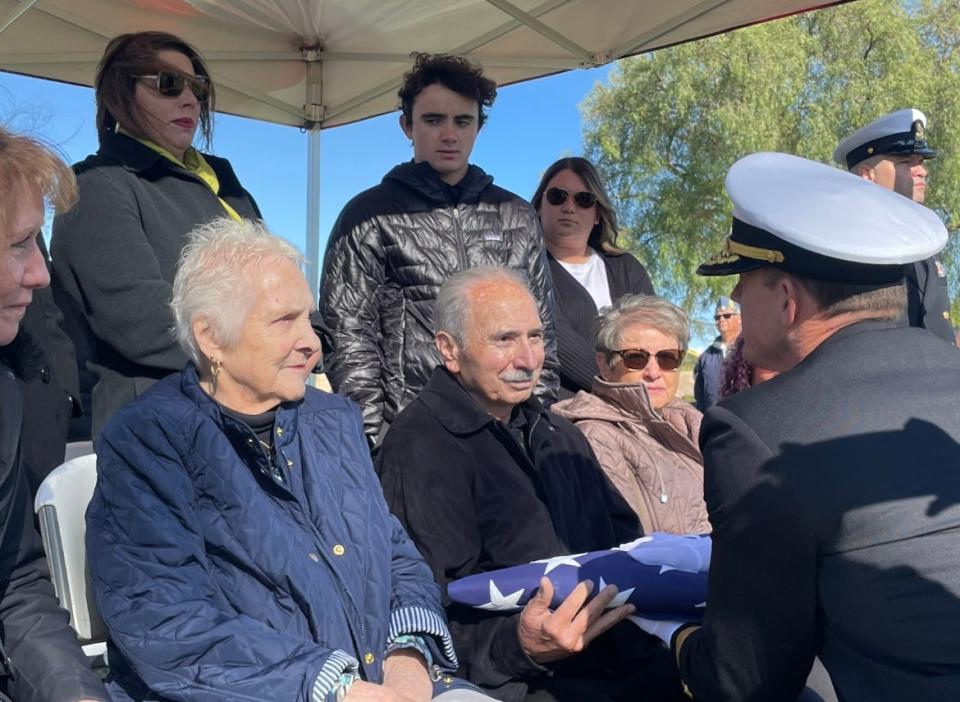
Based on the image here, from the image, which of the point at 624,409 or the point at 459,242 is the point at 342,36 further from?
the point at 624,409

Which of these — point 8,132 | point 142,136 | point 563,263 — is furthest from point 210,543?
point 563,263

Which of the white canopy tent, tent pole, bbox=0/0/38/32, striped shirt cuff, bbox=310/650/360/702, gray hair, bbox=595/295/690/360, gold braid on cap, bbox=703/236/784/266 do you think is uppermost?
the white canopy tent

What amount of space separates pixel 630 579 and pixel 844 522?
729 mm

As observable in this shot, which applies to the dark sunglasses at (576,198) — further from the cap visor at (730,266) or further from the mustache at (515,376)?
the cap visor at (730,266)

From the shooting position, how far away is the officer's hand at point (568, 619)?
84.2 inches

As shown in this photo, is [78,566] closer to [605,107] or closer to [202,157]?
[202,157]

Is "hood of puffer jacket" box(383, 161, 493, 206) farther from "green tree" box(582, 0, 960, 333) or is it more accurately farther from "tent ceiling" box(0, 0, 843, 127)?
"green tree" box(582, 0, 960, 333)

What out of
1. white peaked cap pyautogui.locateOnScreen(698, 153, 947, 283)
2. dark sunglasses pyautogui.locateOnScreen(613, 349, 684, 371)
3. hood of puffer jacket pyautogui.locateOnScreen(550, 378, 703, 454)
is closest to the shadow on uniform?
white peaked cap pyautogui.locateOnScreen(698, 153, 947, 283)

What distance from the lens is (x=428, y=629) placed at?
221 centimetres

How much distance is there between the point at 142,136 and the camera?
2969 millimetres

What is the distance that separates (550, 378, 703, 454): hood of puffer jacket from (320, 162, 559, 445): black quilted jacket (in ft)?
1.13

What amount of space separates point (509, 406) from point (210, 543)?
3.46 ft

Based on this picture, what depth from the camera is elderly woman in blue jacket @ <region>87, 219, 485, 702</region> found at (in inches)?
74.5

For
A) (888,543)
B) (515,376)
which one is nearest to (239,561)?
(515,376)
